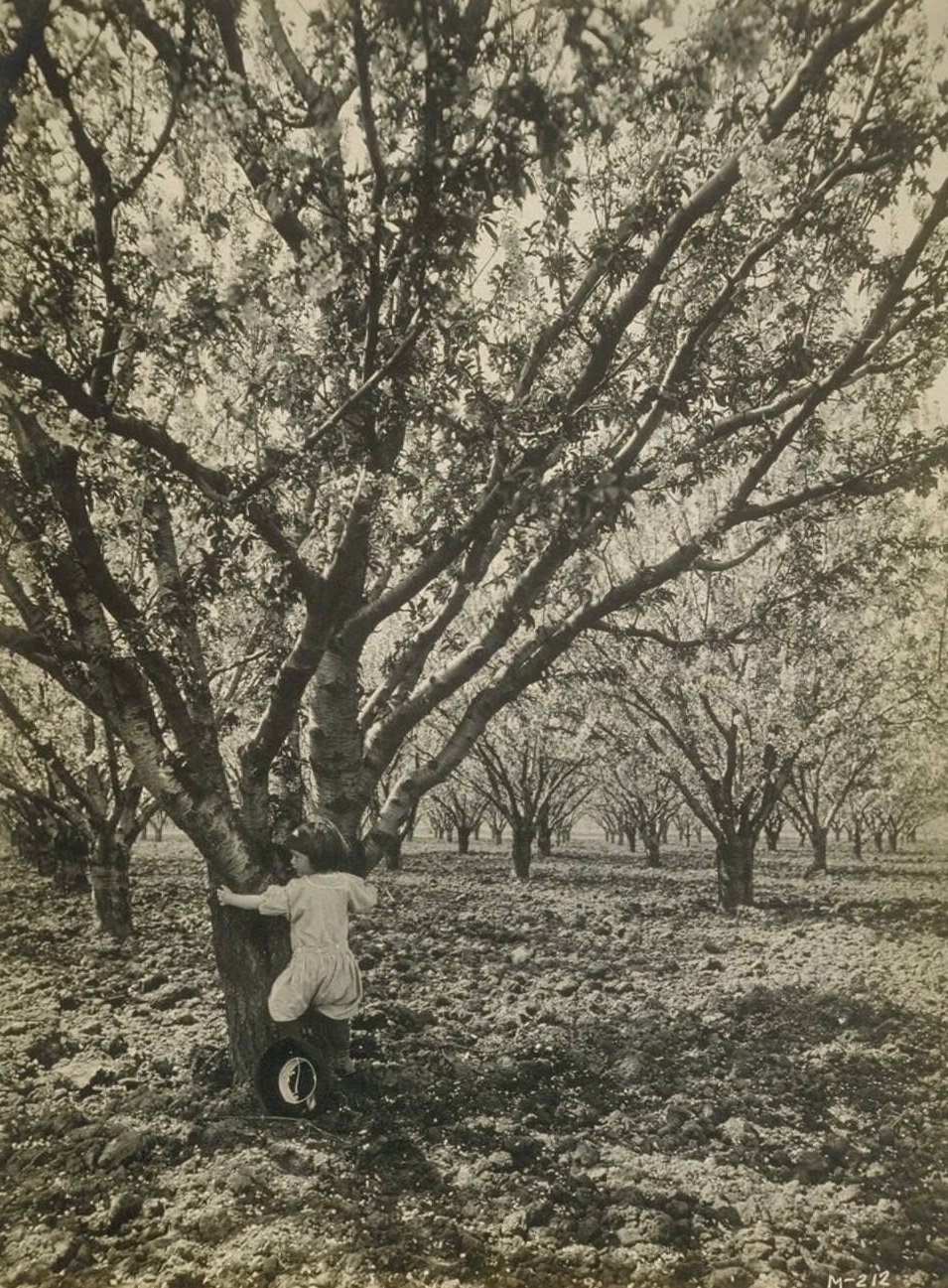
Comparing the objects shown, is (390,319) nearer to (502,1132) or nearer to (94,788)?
(502,1132)

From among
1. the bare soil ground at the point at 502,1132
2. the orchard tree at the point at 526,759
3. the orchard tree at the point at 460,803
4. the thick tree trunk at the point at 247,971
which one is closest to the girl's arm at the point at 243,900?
the thick tree trunk at the point at 247,971

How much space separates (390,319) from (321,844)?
3.33 metres

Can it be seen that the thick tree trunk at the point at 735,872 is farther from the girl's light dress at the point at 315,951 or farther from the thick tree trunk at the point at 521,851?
the girl's light dress at the point at 315,951

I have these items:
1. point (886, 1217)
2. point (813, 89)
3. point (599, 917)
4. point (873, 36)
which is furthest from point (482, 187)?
point (599, 917)

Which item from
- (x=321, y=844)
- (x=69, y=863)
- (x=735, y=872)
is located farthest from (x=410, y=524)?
(x=69, y=863)

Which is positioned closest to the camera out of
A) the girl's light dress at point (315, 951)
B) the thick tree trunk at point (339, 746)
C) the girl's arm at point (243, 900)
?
the girl's light dress at point (315, 951)

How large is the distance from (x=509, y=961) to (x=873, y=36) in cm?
927

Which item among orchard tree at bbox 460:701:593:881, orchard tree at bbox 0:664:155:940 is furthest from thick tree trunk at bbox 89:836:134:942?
orchard tree at bbox 460:701:593:881

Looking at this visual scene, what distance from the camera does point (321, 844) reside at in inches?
208

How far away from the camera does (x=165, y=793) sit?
16.3 ft

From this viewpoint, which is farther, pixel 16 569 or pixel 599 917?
pixel 599 917

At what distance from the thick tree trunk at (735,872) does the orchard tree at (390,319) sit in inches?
351

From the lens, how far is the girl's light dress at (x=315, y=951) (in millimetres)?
4875

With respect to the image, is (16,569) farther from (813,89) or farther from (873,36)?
(873,36)
